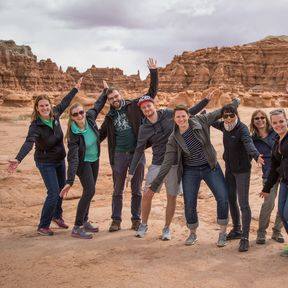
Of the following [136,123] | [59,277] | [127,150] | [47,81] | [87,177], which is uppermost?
[47,81]

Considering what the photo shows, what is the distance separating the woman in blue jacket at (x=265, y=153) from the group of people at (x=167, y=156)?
0.01m

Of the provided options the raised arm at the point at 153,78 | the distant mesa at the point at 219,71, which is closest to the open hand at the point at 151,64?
the raised arm at the point at 153,78

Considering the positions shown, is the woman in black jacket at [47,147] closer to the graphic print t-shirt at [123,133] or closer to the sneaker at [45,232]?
the sneaker at [45,232]

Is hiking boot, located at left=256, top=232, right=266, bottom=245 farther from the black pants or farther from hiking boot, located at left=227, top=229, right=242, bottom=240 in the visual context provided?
the black pants

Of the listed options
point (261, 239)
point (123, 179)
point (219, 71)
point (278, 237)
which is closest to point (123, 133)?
point (123, 179)

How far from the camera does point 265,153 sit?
499 centimetres

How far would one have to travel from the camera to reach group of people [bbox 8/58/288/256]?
468 cm

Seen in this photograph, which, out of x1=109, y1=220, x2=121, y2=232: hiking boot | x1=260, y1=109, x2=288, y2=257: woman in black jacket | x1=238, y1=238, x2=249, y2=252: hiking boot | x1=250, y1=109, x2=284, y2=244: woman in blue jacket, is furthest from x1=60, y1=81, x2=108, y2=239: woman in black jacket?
x1=260, y1=109, x2=288, y2=257: woman in black jacket

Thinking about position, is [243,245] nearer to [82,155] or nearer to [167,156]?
[167,156]

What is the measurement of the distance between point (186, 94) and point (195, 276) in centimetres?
2491

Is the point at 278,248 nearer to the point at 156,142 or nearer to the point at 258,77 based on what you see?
the point at 156,142

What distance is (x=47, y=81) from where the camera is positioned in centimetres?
8819

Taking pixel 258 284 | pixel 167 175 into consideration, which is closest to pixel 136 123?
pixel 167 175

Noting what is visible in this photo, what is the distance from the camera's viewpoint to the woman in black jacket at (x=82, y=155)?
16.5 feet
